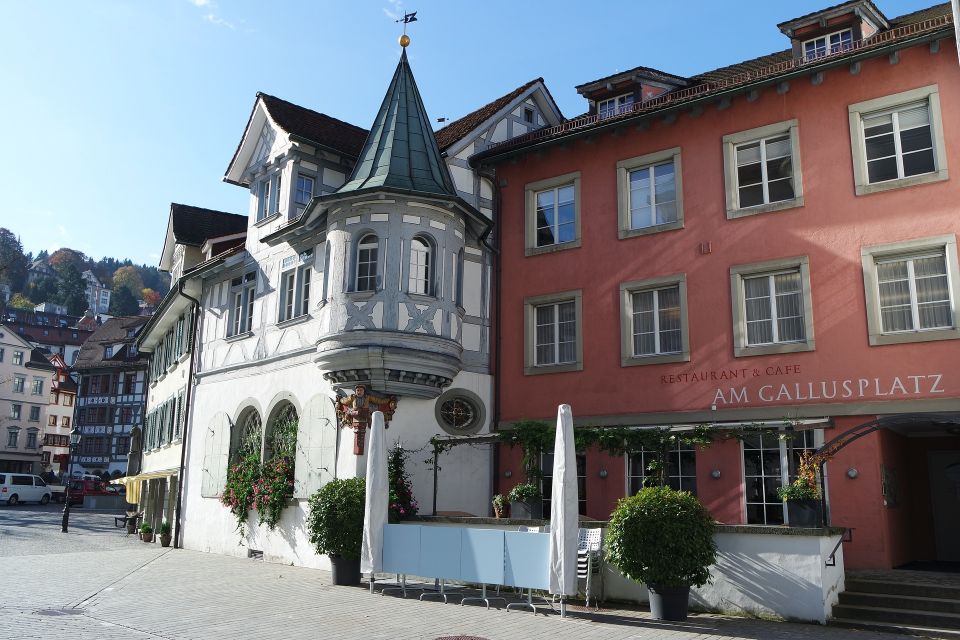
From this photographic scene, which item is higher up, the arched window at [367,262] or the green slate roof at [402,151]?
the green slate roof at [402,151]

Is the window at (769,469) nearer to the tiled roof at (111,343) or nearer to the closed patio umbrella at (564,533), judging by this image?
the closed patio umbrella at (564,533)

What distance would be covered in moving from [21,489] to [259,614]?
151ft

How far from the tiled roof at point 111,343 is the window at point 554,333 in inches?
2113

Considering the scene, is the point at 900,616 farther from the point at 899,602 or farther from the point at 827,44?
the point at 827,44

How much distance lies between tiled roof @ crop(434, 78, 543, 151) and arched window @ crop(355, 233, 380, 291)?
3540 mm

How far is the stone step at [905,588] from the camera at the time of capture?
469 inches

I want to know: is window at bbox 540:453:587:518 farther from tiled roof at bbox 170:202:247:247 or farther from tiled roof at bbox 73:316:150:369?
tiled roof at bbox 73:316:150:369

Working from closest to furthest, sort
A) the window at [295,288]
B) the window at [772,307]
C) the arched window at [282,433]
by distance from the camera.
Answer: the window at [772,307], the arched window at [282,433], the window at [295,288]

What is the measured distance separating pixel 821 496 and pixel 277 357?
42.9ft

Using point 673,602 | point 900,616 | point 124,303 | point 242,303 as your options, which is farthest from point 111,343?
point 124,303

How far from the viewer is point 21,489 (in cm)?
5103

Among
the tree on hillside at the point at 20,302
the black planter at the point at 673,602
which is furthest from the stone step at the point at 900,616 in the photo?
the tree on hillside at the point at 20,302

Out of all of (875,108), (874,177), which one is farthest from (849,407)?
(875,108)

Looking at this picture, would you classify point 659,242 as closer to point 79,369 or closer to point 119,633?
point 119,633
